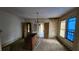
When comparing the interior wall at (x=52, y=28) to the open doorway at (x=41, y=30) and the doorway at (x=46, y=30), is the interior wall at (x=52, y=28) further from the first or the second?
the open doorway at (x=41, y=30)

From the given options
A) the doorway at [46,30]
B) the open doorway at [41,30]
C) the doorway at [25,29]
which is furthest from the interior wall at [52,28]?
the doorway at [25,29]

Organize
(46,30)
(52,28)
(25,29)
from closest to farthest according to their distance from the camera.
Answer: (25,29)
(52,28)
(46,30)

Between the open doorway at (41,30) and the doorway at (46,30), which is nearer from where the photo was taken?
the open doorway at (41,30)

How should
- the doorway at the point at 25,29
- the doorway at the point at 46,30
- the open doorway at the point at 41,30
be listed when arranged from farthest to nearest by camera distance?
1. the doorway at the point at 46,30
2. the open doorway at the point at 41,30
3. the doorway at the point at 25,29

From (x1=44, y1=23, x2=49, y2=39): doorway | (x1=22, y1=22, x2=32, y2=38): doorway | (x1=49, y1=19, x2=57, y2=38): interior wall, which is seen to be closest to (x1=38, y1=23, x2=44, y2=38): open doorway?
(x1=44, y1=23, x2=49, y2=39): doorway

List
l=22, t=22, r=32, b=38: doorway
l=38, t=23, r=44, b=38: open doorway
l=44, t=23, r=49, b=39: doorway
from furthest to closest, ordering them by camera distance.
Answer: l=44, t=23, r=49, b=39: doorway → l=38, t=23, r=44, b=38: open doorway → l=22, t=22, r=32, b=38: doorway

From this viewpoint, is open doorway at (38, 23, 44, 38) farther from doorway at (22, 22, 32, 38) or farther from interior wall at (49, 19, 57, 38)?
doorway at (22, 22, 32, 38)

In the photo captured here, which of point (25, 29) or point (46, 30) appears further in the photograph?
point (46, 30)

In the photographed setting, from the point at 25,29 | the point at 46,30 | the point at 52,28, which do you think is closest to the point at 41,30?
the point at 46,30

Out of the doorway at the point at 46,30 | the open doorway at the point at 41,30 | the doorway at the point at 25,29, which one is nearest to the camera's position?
the doorway at the point at 25,29

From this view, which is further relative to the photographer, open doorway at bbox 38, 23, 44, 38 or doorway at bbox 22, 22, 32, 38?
open doorway at bbox 38, 23, 44, 38

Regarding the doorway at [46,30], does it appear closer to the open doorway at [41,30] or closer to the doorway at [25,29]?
the open doorway at [41,30]

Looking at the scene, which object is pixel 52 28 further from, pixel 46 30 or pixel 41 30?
pixel 41 30
